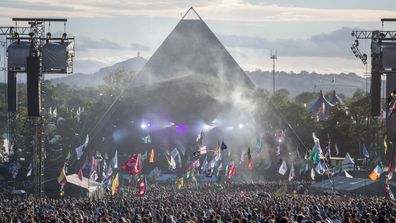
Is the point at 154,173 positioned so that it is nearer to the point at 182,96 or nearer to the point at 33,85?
the point at 33,85

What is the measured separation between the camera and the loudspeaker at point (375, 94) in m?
39.9

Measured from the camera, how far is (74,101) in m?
154

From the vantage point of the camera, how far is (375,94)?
4009cm

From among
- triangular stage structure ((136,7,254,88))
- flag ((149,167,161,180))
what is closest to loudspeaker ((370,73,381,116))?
flag ((149,167,161,180))

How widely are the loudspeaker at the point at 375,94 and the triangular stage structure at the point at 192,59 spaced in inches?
1645

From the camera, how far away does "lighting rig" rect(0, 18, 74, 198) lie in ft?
129

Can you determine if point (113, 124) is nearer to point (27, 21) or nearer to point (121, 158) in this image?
point (121, 158)

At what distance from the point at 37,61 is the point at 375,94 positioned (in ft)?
47.1

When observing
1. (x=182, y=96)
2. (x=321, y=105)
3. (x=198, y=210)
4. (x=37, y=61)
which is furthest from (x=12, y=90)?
(x=182, y=96)

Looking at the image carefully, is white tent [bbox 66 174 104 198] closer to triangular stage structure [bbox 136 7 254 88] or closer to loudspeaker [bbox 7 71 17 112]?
loudspeaker [bbox 7 71 17 112]

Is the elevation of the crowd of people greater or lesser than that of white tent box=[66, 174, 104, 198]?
greater

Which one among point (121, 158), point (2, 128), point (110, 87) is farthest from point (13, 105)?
point (110, 87)

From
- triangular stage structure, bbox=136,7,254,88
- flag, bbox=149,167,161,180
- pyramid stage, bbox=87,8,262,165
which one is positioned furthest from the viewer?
triangular stage structure, bbox=136,7,254,88

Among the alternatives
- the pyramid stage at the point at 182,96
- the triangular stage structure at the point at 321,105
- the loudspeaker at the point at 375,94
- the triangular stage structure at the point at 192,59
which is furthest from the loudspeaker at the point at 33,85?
the triangular stage structure at the point at 192,59
